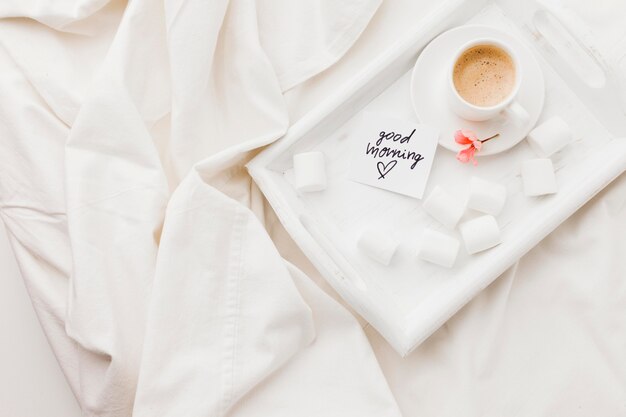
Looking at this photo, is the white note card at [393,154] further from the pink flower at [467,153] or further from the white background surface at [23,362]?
the white background surface at [23,362]

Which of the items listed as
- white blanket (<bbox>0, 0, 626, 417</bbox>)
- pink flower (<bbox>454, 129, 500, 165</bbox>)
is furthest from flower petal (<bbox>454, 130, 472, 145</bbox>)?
white blanket (<bbox>0, 0, 626, 417</bbox>)

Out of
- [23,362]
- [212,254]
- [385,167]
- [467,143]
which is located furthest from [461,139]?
[23,362]

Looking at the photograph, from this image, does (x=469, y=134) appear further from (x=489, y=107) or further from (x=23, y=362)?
(x=23, y=362)

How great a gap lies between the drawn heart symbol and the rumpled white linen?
16 cm

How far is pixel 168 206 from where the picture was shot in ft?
2.89

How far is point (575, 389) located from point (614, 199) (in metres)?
0.30

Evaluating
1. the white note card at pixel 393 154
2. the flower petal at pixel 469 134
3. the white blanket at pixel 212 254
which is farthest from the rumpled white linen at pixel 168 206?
the flower petal at pixel 469 134

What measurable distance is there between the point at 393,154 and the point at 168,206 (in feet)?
1.14

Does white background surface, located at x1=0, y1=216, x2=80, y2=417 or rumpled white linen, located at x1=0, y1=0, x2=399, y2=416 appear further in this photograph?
white background surface, located at x1=0, y1=216, x2=80, y2=417

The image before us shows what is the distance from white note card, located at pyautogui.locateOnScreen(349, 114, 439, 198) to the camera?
92cm

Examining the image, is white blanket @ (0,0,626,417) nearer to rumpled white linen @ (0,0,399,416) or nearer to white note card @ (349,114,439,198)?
rumpled white linen @ (0,0,399,416)

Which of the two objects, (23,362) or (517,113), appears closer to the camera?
(517,113)

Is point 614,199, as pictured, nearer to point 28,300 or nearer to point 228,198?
point 228,198

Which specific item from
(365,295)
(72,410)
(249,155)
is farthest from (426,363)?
(72,410)
